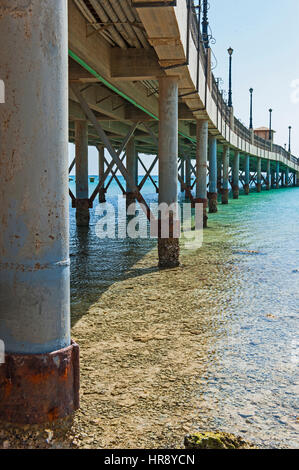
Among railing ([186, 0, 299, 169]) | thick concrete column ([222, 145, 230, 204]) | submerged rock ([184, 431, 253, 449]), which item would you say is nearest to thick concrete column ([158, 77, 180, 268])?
railing ([186, 0, 299, 169])

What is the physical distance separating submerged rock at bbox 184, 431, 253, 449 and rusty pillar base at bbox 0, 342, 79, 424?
85cm

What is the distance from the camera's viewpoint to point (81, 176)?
1742cm

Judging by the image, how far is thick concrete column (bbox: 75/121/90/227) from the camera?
16906mm

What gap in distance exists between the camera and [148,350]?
15.7ft

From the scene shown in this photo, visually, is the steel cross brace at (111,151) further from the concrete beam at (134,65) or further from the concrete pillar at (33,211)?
the concrete pillar at (33,211)

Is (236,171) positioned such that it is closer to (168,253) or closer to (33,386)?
(168,253)

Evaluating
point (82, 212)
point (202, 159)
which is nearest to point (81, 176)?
point (82, 212)

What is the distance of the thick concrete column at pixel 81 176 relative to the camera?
1691 centimetres

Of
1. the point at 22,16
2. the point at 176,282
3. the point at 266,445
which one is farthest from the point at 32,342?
the point at 176,282

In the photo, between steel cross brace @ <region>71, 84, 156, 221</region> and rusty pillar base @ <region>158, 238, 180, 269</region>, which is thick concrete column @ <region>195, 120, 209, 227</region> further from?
rusty pillar base @ <region>158, 238, 180, 269</region>

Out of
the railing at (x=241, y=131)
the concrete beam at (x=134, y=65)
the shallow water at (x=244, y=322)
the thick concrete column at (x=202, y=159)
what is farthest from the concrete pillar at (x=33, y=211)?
the railing at (x=241, y=131)

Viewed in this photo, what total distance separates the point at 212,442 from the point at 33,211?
1.73m
